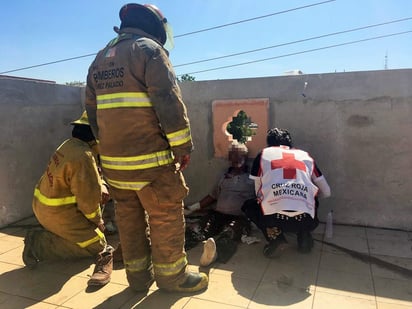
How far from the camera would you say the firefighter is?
3.19 meters

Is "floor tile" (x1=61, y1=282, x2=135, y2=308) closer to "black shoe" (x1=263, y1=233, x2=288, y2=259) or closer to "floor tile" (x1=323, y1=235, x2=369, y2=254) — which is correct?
"black shoe" (x1=263, y1=233, x2=288, y2=259)

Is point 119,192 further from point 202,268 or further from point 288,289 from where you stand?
point 288,289

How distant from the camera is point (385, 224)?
4.16 m

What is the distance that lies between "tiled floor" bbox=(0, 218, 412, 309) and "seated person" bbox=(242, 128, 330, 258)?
0.22 metres

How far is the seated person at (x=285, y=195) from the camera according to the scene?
333cm

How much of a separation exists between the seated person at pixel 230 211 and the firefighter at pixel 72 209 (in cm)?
101

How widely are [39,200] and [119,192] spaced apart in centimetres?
113

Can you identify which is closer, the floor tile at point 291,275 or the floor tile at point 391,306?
the floor tile at point 391,306

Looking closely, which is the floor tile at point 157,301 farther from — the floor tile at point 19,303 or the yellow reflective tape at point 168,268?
the floor tile at point 19,303

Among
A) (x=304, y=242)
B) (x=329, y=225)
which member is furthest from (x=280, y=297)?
(x=329, y=225)

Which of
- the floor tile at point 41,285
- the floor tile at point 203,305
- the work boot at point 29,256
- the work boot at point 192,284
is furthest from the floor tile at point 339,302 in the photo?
the work boot at point 29,256

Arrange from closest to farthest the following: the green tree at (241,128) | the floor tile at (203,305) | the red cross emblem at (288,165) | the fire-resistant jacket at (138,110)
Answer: the fire-resistant jacket at (138,110)
the floor tile at (203,305)
the red cross emblem at (288,165)
the green tree at (241,128)

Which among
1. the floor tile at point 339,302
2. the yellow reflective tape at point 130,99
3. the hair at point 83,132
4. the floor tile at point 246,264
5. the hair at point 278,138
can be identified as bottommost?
the floor tile at point 246,264

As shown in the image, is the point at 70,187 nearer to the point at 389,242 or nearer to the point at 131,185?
the point at 131,185
